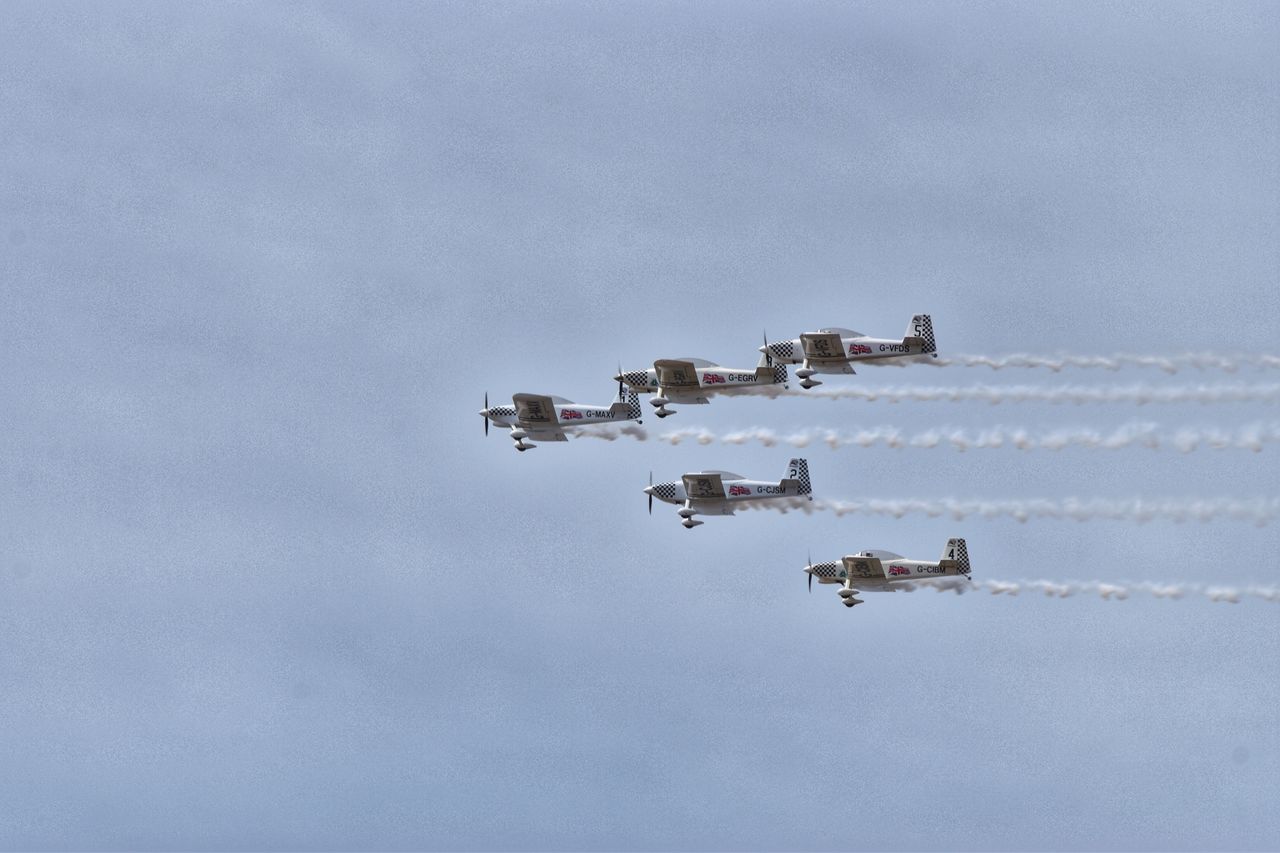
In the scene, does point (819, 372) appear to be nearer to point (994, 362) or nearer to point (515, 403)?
point (994, 362)

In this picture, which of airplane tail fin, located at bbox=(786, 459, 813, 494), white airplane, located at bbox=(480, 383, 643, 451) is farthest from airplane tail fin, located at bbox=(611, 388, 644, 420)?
airplane tail fin, located at bbox=(786, 459, 813, 494)

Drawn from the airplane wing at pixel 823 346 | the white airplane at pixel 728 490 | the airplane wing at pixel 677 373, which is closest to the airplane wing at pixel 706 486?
the white airplane at pixel 728 490

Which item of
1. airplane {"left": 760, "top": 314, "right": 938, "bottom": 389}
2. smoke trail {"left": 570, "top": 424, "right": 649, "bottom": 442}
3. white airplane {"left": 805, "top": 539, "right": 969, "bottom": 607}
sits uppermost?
airplane {"left": 760, "top": 314, "right": 938, "bottom": 389}

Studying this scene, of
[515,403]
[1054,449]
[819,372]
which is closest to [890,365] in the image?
[819,372]

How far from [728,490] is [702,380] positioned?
7.60 meters

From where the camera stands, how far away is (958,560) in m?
117

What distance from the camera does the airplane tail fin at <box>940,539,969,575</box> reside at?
117 meters

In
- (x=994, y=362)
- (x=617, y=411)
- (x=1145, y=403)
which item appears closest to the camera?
(x=1145, y=403)

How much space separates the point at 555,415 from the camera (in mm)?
117938

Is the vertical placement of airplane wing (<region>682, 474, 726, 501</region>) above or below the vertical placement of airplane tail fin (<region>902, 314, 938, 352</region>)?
below

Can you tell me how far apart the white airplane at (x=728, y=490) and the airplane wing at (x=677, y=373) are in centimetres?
707

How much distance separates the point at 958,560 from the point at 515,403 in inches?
970

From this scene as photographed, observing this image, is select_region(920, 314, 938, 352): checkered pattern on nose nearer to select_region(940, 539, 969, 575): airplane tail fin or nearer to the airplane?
the airplane

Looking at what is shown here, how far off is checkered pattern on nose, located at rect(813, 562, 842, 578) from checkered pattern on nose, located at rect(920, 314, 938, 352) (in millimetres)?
14919
